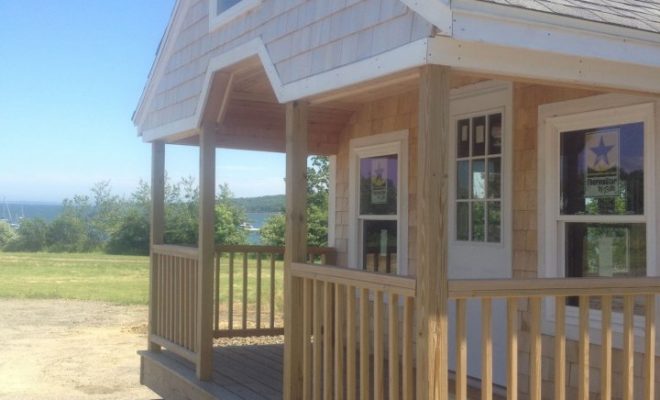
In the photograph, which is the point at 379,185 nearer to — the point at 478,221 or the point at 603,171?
the point at 478,221

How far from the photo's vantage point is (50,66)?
7056 cm

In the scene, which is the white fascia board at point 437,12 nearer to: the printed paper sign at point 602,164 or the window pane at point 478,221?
the printed paper sign at point 602,164

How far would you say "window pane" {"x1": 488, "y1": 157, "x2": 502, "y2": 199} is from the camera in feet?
20.3

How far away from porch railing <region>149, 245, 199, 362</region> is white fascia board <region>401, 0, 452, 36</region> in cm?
347

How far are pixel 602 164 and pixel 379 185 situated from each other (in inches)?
110

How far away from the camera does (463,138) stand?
663 cm

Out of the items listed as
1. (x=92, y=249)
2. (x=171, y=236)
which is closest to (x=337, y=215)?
(x=171, y=236)

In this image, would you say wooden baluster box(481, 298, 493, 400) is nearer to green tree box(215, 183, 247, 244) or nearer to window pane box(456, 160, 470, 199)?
window pane box(456, 160, 470, 199)

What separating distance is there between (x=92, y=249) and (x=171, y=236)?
6957 millimetres

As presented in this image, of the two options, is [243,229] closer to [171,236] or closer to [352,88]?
[171,236]

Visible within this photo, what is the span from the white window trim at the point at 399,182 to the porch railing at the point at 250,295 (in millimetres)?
451

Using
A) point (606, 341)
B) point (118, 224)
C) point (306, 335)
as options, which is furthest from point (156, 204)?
point (118, 224)

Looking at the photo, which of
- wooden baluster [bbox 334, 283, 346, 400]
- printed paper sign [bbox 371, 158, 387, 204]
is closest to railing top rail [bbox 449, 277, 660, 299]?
wooden baluster [bbox 334, 283, 346, 400]

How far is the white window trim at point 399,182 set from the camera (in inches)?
285
